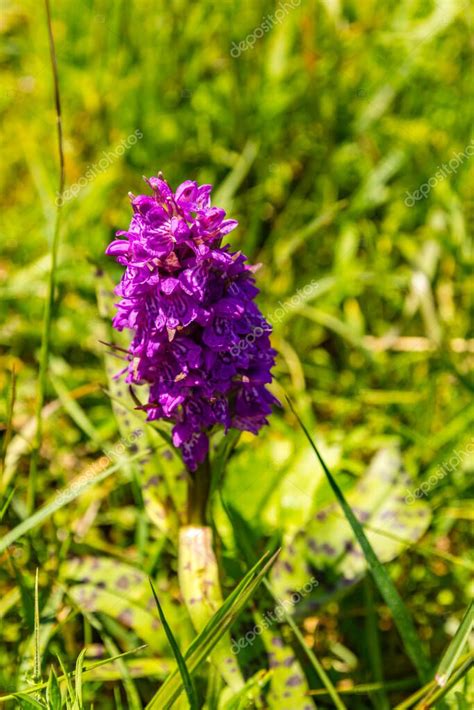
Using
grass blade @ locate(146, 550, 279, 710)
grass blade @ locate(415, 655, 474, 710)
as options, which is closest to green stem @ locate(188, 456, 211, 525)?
grass blade @ locate(146, 550, 279, 710)

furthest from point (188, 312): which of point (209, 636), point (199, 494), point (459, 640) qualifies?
point (459, 640)

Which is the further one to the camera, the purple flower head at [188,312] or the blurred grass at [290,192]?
the blurred grass at [290,192]

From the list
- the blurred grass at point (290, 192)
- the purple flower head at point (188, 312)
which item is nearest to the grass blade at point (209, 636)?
the purple flower head at point (188, 312)

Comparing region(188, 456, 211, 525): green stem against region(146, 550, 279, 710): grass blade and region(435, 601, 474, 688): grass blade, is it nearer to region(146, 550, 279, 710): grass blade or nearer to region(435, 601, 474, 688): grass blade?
region(146, 550, 279, 710): grass blade

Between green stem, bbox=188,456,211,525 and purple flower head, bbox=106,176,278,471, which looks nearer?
purple flower head, bbox=106,176,278,471

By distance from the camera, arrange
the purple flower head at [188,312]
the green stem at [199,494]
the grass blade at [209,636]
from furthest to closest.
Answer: the green stem at [199,494] → the purple flower head at [188,312] → the grass blade at [209,636]

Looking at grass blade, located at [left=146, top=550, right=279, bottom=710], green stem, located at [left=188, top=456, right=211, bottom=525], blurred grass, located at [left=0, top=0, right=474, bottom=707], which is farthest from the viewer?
blurred grass, located at [left=0, top=0, right=474, bottom=707]

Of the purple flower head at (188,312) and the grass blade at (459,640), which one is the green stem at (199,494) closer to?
the purple flower head at (188,312)

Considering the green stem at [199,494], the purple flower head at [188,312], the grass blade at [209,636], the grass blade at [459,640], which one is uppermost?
the purple flower head at [188,312]
